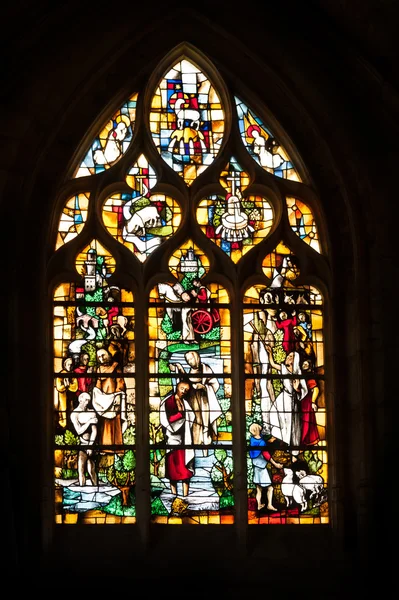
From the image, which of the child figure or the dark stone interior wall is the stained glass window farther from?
the dark stone interior wall

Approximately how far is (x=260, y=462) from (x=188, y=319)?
1.33 meters

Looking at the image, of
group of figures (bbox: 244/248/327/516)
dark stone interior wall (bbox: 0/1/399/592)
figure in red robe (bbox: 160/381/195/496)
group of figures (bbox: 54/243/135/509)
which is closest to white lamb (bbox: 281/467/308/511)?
group of figures (bbox: 244/248/327/516)

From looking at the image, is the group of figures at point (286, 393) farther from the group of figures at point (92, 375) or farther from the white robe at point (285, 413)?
the group of figures at point (92, 375)

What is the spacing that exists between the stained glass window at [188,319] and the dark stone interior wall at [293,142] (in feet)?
0.67

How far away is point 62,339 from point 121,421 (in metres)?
0.83

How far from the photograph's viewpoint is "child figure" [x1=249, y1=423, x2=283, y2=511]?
13.6 metres

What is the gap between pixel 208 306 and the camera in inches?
552

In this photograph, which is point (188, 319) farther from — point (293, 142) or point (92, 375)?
point (293, 142)

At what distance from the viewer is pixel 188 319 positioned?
14.0 metres

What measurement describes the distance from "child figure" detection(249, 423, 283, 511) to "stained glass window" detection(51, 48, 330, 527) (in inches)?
0.5
